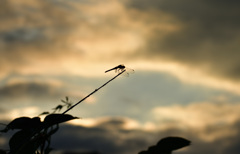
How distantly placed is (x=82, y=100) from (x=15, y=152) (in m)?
Answer: 0.79

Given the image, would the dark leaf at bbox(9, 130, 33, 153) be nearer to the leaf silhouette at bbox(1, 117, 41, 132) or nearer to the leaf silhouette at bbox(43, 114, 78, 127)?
the leaf silhouette at bbox(1, 117, 41, 132)

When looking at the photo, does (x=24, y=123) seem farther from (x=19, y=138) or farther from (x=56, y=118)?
(x=56, y=118)

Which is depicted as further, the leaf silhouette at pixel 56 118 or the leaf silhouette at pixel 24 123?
the leaf silhouette at pixel 24 123

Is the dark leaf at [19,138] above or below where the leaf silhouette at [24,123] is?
below

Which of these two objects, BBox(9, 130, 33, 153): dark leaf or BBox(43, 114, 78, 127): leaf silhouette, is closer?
BBox(43, 114, 78, 127): leaf silhouette

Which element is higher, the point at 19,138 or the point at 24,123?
the point at 24,123

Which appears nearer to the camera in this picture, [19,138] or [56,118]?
[56,118]

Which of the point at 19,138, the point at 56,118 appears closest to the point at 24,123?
the point at 19,138

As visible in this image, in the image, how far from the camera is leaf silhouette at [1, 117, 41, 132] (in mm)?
3207

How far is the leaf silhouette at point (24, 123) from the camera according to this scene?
126 inches

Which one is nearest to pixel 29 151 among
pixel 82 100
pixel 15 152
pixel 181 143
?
pixel 15 152

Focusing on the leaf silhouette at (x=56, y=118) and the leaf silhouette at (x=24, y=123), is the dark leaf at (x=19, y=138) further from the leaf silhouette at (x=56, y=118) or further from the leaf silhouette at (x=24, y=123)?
the leaf silhouette at (x=56, y=118)

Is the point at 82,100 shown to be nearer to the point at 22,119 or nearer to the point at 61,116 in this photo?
the point at 61,116

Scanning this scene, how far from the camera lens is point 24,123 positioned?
323cm
